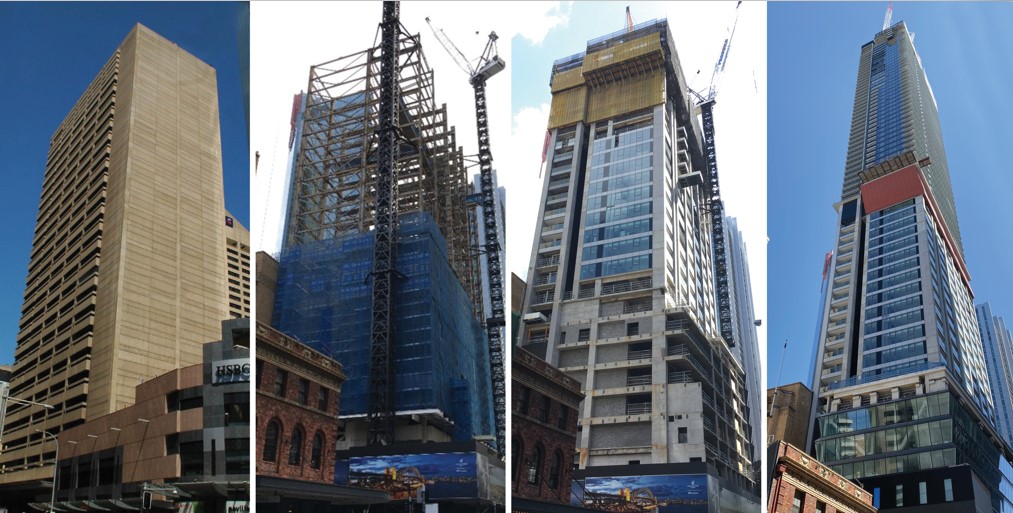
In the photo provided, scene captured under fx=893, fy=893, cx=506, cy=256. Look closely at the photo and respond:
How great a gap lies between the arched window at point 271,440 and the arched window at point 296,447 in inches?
11.0

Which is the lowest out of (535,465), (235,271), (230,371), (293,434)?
(535,465)

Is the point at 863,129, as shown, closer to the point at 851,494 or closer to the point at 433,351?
the point at 851,494

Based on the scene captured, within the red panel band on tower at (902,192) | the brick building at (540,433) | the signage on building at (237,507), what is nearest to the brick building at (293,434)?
the brick building at (540,433)

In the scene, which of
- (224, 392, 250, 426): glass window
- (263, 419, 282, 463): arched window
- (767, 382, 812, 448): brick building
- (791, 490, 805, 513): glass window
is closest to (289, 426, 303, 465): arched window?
(263, 419, 282, 463): arched window

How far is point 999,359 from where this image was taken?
72000 mm

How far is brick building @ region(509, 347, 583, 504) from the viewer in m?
16.6

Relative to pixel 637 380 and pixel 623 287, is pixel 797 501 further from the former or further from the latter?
pixel 623 287

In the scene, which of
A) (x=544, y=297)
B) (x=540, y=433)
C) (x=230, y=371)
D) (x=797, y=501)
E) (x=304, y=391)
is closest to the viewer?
(x=304, y=391)

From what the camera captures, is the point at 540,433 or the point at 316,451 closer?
the point at 316,451

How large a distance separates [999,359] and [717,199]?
61.6 meters

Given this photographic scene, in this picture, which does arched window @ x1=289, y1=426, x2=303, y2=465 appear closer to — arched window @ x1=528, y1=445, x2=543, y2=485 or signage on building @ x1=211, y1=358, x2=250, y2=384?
arched window @ x1=528, y1=445, x2=543, y2=485

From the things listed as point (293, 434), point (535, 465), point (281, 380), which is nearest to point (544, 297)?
point (535, 465)

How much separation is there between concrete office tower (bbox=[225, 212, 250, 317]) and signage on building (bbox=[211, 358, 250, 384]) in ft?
69.3

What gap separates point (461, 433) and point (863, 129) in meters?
75.8
